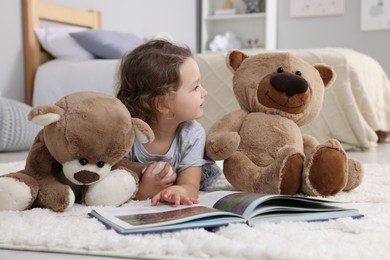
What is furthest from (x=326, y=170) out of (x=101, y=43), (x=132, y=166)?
(x=101, y=43)

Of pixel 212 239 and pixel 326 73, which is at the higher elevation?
pixel 326 73

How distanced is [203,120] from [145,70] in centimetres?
151

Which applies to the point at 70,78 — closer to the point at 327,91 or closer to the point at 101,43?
the point at 101,43

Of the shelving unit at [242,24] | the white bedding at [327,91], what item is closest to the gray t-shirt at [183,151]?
the white bedding at [327,91]

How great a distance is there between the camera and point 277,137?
147cm

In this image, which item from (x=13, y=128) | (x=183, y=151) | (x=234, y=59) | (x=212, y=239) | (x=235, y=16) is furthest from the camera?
(x=235, y=16)

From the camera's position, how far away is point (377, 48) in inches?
195

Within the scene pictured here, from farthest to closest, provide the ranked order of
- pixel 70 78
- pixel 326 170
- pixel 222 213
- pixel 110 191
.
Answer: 1. pixel 70 78
2. pixel 326 170
3. pixel 110 191
4. pixel 222 213

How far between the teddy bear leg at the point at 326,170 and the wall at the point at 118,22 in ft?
6.91

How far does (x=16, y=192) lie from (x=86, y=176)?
5.8 inches

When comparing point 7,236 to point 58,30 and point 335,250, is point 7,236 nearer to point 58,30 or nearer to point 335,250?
point 335,250

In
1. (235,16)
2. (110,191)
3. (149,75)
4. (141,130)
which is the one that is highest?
(235,16)

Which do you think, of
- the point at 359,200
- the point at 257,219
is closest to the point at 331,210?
the point at 257,219

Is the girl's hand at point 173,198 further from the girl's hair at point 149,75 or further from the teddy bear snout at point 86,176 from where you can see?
the girl's hair at point 149,75
